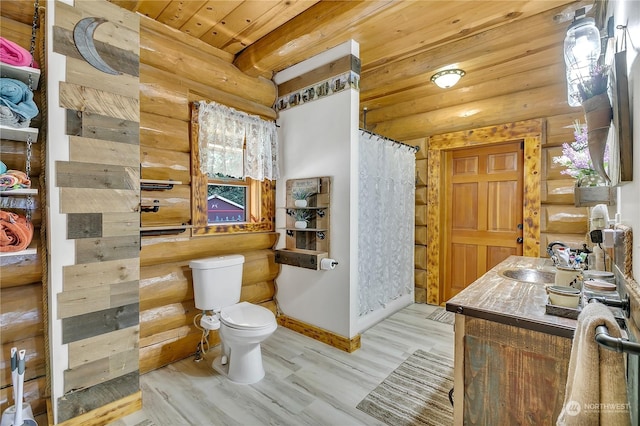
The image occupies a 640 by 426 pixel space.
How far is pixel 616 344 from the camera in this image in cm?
59

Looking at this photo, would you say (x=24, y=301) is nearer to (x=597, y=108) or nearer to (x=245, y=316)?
(x=245, y=316)

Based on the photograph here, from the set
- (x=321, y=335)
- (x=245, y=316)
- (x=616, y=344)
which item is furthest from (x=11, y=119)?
(x=321, y=335)

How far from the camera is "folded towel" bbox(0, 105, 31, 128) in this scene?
148 centimetres

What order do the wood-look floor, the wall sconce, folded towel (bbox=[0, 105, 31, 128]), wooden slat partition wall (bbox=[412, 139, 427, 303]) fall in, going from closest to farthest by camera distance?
the wall sconce
folded towel (bbox=[0, 105, 31, 128])
the wood-look floor
wooden slat partition wall (bbox=[412, 139, 427, 303])

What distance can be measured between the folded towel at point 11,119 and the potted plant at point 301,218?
1959mm

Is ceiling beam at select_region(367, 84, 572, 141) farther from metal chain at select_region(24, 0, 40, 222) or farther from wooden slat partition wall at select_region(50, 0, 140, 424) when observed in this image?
metal chain at select_region(24, 0, 40, 222)

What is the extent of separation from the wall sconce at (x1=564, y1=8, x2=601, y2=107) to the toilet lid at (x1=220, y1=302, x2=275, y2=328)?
2.18m

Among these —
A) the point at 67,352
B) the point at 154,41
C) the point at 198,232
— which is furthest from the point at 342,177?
the point at 67,352

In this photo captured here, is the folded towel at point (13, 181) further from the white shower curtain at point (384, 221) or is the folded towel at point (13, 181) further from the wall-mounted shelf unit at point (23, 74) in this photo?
the white shower curtain at point (384, 221)

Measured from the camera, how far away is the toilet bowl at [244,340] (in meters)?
2.09

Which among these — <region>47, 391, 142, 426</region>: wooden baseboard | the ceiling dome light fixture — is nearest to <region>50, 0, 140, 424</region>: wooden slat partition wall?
<region>47, 391, 142, 426</region>: wooden baseboard

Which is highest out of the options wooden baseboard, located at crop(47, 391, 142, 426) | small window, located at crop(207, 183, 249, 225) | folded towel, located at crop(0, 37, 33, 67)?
folded towel, located at crop(0, 37, 33, 67)

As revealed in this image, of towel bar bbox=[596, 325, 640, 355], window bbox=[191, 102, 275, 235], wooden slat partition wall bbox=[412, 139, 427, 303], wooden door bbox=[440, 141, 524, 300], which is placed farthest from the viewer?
wooden slat partition wall bbox=[412, 139, 427, 303]
